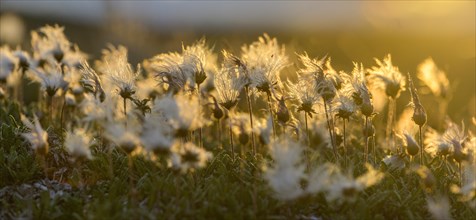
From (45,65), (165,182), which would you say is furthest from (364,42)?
(165,182)

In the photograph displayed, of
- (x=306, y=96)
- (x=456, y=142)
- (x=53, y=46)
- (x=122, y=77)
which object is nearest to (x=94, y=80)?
(x=122, y=77)

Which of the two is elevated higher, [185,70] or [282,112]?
[185,70]

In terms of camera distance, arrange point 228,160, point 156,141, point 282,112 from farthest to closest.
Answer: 1. point 228,160
2. point 282,112
3. point 156,141

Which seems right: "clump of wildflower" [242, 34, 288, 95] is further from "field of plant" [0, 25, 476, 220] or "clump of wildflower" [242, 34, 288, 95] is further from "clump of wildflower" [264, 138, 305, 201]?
"clump of wildflower" [264, 138, 305, 201]

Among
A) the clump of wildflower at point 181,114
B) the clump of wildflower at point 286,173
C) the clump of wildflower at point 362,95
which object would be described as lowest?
the clump of wildflower at point 286,173

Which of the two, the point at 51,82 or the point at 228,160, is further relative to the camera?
the point at 51,82

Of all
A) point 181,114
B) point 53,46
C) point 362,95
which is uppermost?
point 53,46

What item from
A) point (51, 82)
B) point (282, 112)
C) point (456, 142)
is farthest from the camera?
point (51, 82)

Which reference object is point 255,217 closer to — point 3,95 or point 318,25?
point 3,95

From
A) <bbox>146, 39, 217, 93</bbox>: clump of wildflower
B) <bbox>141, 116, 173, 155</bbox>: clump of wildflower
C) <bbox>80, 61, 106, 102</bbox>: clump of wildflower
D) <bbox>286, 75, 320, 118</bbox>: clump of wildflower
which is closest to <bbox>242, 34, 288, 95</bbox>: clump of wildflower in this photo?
<bbox>286, 75, 320, 118</bbox>: clump of wildflower

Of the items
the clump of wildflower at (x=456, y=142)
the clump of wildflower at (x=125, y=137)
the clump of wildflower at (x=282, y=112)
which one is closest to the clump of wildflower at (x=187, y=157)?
the clump of wildflower at (x=125, y=137)

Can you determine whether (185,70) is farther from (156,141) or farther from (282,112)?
(156,141)

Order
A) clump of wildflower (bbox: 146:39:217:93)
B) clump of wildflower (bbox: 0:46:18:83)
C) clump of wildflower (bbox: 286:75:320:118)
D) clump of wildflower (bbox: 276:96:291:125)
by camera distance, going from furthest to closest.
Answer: clump of wildflower (bbox: 0:46:18:83), clump of wildflower (bbox: 146:39:217:93), clump of wildflower (bbox: 286:75:320:118), clump of wildflower (bbox: 276:96:291:125)

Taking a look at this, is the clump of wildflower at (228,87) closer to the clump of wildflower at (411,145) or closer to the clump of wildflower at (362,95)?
the clump of wildflower at (362,95)
